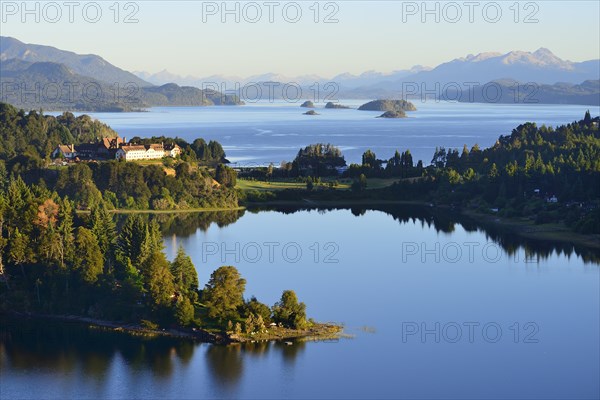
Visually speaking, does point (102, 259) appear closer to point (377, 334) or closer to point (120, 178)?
point (377, 334)

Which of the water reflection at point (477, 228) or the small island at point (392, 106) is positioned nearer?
the water reflection at point (477, 228)

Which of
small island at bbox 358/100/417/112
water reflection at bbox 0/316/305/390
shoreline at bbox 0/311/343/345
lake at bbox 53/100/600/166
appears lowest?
water reflection at bbox 0/316/305/390

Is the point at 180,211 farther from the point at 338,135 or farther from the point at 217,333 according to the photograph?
the point at 338,135

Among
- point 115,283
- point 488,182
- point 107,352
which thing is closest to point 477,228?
point 488,182

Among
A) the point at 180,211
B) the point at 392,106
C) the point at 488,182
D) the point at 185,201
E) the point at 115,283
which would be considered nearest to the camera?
the point at 115,283

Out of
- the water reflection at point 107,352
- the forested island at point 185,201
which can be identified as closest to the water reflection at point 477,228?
the forested island at point 185,201

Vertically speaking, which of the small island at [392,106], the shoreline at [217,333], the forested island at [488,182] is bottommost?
the shoreline at [217,333]

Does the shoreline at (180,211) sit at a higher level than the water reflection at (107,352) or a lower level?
higher

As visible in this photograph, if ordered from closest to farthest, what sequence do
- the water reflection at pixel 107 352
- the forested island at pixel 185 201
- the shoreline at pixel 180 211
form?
the water reflection at pixel 107 352, the forested island at pixel 185 201, the shoreline at pixel 180 211

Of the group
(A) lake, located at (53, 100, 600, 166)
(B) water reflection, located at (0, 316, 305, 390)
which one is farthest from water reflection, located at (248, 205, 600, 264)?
(A) lake, located at (53, 100, 600, 166)

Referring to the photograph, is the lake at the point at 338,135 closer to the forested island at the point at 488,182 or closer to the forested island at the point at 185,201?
the forested island at the point at 488,182

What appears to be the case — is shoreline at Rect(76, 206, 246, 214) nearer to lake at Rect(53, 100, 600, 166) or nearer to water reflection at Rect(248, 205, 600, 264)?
water reflection at Rect(248, 205, 600, 264)
